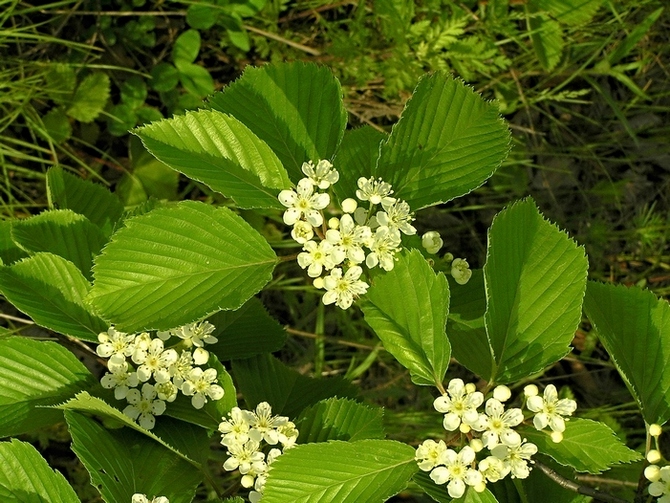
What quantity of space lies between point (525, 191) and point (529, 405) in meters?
1.78

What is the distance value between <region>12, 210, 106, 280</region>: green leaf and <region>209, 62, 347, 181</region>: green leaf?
0.40m

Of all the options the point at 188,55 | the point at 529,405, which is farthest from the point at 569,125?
the point at 529,405

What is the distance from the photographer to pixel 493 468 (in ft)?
3.61

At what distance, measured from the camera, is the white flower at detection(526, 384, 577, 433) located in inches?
45.0

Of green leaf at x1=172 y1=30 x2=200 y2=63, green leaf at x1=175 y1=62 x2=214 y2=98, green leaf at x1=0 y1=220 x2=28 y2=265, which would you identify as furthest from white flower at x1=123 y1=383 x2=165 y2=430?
green leaf at x1=172 y1=30 x2=200 y2=63

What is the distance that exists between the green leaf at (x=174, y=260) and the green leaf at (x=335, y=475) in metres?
0.31

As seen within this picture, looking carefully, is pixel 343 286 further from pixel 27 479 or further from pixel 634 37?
pixel 634 37

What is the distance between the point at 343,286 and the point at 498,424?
35cm

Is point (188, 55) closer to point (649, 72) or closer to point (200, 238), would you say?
point (200, 238)

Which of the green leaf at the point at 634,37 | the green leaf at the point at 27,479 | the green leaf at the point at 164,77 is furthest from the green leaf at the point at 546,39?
the green leaf at the point at 27,479

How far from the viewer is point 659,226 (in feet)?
9.02

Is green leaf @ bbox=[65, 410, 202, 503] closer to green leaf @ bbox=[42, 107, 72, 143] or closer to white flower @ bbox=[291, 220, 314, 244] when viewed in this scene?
white flower @ bbox=[291, 220, 314, 244]

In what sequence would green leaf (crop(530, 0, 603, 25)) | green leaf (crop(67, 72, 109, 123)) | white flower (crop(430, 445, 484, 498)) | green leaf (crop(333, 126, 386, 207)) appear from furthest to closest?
green leaf (crop(530, 0, 603, 25)), green leaf (crop(67, 72, 109, 123)), green leaf (crop(333, 126, 386, 207)), white flower (crop(430, 445, 484, 498))

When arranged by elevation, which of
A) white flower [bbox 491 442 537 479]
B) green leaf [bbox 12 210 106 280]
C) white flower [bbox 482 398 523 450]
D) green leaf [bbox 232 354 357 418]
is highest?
green leaf [bbox 12 210 106 280]
